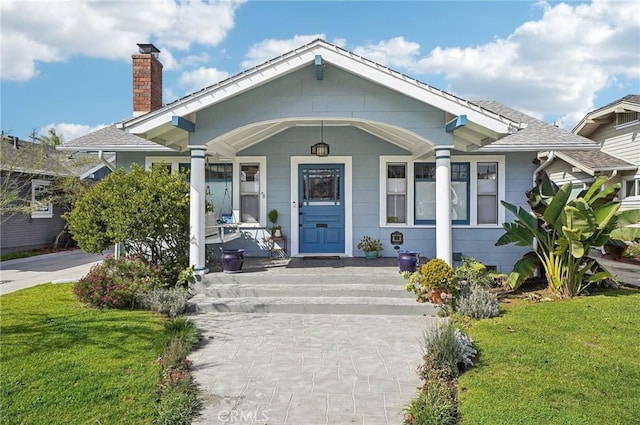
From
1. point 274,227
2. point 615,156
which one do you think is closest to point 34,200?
point 274,227

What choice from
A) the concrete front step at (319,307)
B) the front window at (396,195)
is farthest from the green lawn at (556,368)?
the front window at (396,195)

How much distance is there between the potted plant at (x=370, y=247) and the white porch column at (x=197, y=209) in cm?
403

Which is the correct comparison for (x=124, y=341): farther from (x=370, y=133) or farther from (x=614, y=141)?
(x=614, y=141)

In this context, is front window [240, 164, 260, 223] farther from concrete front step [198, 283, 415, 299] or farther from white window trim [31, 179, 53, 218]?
white window trim [31, 179, 53, 218]

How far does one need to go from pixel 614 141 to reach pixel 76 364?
20.9 m

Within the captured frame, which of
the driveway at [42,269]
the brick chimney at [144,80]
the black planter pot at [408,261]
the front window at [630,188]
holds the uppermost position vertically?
the brick chimney at [144,80]

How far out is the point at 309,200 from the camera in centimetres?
1029

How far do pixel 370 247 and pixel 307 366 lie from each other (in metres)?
5.44

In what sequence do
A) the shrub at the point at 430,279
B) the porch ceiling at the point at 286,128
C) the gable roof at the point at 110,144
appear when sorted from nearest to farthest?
the shrub at the point at 430,279 → the porch ceiling at the point at 286,128 → the gable roof at the point at 110,144

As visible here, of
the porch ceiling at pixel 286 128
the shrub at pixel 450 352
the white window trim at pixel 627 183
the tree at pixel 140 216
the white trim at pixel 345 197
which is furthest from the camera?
the white window trim at pixel 627 183

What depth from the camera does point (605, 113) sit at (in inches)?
691

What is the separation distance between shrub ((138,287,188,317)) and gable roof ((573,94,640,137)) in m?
17.9

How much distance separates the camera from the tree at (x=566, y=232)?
729 centimetres

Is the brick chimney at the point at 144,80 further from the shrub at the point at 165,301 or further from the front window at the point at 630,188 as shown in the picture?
the front window at the point at 630,188
